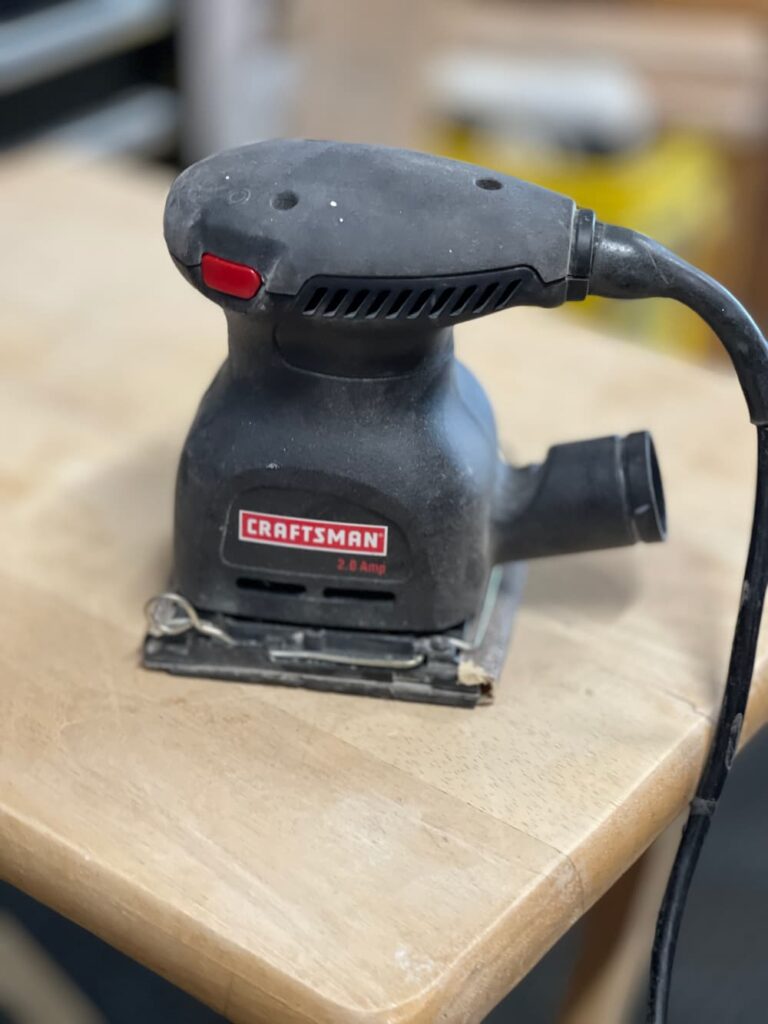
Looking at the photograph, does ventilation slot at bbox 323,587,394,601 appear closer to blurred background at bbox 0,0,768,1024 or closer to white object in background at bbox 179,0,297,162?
blurred background at bbox 0,0,768,1024

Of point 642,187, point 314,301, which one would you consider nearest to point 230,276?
point 314,301

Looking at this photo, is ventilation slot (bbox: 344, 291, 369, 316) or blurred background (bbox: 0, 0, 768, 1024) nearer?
ventilation slot (bbox: 344, 291, 369, 316)

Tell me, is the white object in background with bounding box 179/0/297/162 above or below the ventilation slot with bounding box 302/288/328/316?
below

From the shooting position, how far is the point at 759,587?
0.50 metres

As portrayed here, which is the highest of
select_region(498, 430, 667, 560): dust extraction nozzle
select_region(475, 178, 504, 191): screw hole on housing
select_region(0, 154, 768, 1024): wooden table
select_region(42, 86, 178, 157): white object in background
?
select_region(475, 178, 504, 191): screw hole on housing

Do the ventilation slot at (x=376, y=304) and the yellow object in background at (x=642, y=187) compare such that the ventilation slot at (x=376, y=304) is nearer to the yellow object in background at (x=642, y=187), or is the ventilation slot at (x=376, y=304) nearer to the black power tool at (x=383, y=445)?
the black power tool at (x=383, y=445)

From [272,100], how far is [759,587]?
5.50 ft

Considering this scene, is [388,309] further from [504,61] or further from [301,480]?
[504,61]

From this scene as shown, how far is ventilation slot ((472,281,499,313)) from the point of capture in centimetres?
46

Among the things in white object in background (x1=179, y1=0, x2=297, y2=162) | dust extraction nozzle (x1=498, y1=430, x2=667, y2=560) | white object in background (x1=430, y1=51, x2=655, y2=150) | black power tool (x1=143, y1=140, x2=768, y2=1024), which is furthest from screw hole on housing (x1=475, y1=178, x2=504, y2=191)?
white object in background (x1=179, y1=0, x2=297, y2=162)

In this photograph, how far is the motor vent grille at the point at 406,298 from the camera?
0.45 m

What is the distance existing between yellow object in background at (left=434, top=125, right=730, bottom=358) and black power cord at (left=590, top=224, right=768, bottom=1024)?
40.8 inches

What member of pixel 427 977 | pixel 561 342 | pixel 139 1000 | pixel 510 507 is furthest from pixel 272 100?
pixel 427 977

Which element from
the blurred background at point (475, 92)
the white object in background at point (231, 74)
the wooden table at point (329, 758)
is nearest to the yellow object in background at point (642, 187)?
the blurred background at point (475, 92)
